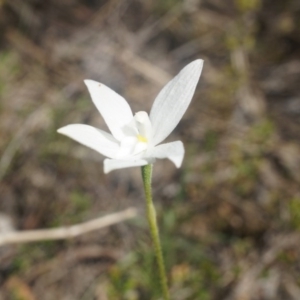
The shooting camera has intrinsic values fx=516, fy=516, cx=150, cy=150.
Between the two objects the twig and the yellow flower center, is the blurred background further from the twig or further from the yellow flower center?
the yellow flower center

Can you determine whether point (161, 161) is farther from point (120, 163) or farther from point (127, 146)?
point (120, 163)

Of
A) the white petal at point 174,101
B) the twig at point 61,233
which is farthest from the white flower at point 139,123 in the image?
the twig at point 61,233

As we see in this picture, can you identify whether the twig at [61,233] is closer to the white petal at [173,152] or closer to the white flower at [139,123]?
the white flower at [139,123]

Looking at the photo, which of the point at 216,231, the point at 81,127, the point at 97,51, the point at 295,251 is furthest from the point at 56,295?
the point at 97,51

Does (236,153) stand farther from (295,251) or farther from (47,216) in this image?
(47,216)

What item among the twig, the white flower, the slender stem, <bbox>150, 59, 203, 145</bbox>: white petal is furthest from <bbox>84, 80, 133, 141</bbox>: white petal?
the twig

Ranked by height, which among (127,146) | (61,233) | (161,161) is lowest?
(61,233)

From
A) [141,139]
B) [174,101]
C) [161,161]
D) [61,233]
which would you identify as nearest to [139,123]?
[141,139]
